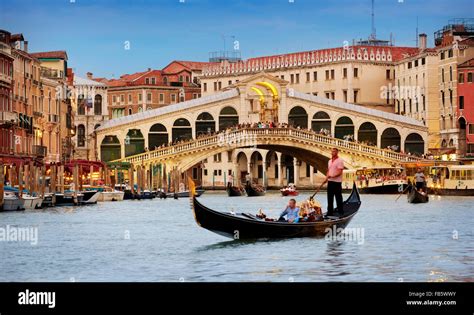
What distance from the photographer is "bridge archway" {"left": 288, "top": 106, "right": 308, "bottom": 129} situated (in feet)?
147

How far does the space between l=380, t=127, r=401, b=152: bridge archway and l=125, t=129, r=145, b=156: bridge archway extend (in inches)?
276

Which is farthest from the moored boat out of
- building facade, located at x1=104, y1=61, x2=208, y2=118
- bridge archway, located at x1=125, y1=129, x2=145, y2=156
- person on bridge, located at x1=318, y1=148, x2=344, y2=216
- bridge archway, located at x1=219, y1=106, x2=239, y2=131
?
building facade, located at x1=104, y1=61, x2=208, y2=118

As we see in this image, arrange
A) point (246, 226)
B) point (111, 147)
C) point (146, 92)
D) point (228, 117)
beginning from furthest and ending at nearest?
point (146, 92) → point (228, 117) → point (111, 147) → point (246, 226)

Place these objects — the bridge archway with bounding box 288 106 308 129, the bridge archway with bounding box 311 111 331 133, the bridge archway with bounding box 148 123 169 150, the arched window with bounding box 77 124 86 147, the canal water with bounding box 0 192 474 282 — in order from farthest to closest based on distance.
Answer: the arched window with bounding box 77 124 86 147, the bridge archway with bounding box 288 106 308 129, the bridge archway with bounding box 311 111 331 133, the bridge archway with bounding box 148 123 169 150, the canal water with bounding box 0 192 474 282

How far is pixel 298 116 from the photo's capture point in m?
45.0

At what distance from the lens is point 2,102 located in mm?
30016

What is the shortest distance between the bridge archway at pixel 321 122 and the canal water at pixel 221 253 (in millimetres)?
23183

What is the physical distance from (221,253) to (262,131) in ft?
84.6

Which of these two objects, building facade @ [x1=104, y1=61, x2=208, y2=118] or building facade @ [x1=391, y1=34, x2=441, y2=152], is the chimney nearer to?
building facade @ [x1=391, y1=34, x2=441, y2=152]

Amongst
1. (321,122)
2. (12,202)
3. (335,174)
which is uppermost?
(321,122)

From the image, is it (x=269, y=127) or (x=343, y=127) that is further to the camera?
(x=343, y=127)
